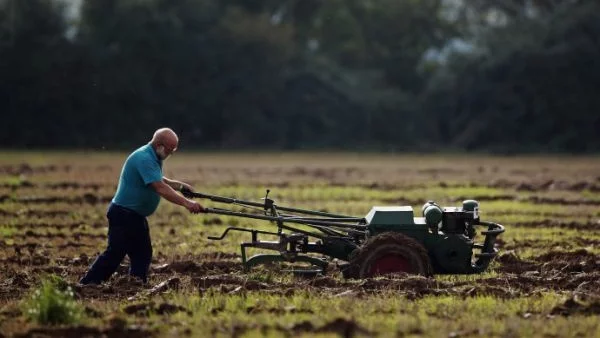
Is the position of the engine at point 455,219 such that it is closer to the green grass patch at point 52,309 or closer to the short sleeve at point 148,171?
the short sleeve at point 148,171

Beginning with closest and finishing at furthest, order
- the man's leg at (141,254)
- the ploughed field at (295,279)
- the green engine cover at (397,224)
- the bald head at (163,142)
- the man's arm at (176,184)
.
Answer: the ploughed field at (295,279), the bald head at (163,142), the man's leg at (141,254), the green engine cover at (397,224), the man's arm at (176,184)

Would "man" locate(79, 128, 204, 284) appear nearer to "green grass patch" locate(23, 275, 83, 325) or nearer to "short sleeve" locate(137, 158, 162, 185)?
"short sleeve" locate(137, 158, 162, 185)

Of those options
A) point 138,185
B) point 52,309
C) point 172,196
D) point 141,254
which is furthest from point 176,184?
point 52,309

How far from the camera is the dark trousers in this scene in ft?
43.9

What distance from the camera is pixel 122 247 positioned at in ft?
44.1

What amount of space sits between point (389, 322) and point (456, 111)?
203ft

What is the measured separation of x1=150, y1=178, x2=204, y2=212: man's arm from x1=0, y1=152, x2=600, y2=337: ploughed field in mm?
826

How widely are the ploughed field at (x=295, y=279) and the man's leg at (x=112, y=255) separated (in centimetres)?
24

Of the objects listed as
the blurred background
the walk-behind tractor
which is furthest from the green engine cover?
the blurred background

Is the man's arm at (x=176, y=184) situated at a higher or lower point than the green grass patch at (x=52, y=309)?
higher

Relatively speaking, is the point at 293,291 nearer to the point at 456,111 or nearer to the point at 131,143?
the point at 131,143

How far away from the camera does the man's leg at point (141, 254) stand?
1362 centimetres

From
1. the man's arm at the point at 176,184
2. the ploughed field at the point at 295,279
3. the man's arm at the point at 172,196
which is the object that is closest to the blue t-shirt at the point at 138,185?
the man's arm at the point at 172,196

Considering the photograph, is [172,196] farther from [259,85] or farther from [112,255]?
[259,85]
